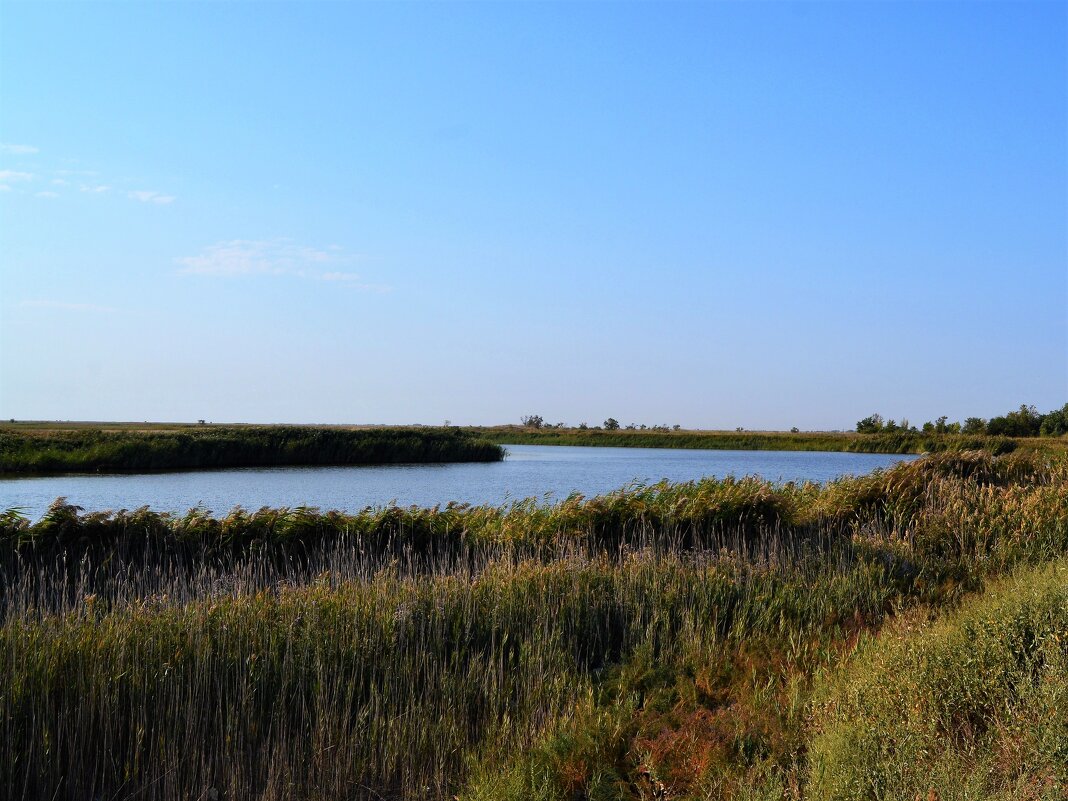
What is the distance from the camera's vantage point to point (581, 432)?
3191 inches

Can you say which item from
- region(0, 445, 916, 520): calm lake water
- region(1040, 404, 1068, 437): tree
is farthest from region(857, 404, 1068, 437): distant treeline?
region(0, 445, 916, 520): calm lake water

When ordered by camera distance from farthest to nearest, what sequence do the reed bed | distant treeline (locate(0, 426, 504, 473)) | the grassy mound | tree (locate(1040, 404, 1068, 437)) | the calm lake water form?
1. tree (locate(1040, 404, 1068, 437))
2. distant treeline (locate(0, 426, 504, 473))
3. the calm lake water
4. the reed bed
5. the grassy mound

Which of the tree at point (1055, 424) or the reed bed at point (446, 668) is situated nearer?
the reed bed at point (446, 668)

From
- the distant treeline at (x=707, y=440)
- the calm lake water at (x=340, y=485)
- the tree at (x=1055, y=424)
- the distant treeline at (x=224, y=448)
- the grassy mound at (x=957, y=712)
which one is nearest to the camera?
the grassy mound at (x=957, y=712)

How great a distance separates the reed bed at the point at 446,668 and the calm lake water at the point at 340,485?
8520 mm

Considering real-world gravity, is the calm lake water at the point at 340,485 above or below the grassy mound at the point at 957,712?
below

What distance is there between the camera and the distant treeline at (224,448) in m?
34.4

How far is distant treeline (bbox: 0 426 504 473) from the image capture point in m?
34.4

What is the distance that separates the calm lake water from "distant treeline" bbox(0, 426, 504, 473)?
264 cm

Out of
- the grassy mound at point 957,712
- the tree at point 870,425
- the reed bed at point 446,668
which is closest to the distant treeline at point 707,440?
the tree at point 870,425

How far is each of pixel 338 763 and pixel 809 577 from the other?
609 cm

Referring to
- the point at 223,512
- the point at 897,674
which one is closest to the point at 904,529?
the point at 897,674

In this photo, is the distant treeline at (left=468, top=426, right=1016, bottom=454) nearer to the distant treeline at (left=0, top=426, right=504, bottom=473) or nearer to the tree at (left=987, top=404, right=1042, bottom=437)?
the tree at (left=987, top=404, right=1042, bottom=437)

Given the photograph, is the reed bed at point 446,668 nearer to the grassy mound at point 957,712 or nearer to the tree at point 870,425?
the grassy mound at point 957,712
